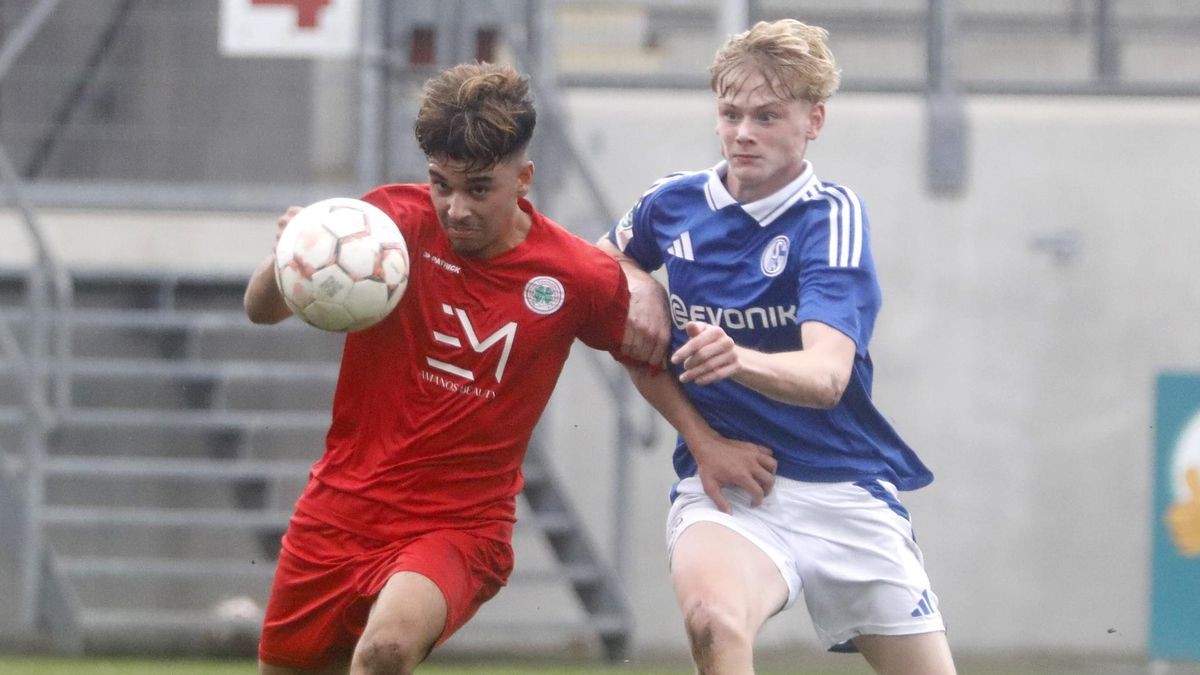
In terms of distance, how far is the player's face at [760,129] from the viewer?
3988mm

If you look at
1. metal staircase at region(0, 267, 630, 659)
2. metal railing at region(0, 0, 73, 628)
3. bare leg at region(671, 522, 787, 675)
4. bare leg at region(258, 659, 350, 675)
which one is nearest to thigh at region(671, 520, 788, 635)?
bare leg at region(671, 522, 787, 675)

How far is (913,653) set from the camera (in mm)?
4051

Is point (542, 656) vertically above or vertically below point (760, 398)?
below

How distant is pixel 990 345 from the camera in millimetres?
9969

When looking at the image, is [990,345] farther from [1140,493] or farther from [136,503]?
[136,503]

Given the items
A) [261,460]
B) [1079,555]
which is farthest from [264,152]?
[1079,555]

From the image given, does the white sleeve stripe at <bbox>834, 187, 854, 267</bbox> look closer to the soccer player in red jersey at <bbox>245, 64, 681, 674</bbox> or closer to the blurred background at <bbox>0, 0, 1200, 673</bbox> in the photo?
the soccer player in red jersey at <bbox>245, 64, 681, 674</bbox>

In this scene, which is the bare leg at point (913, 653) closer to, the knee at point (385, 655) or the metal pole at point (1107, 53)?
the knee at point (385, 655)

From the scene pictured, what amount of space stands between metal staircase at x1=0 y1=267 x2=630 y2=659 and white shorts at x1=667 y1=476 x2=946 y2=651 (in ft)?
14.6

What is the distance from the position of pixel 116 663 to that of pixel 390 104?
301cm

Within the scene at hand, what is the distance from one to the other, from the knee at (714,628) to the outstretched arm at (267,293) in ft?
3.74

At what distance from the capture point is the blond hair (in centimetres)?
400

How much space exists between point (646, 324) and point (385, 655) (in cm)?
97

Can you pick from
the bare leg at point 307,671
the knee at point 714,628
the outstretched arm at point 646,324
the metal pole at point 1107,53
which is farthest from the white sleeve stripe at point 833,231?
the metal pole at point 1107,53
